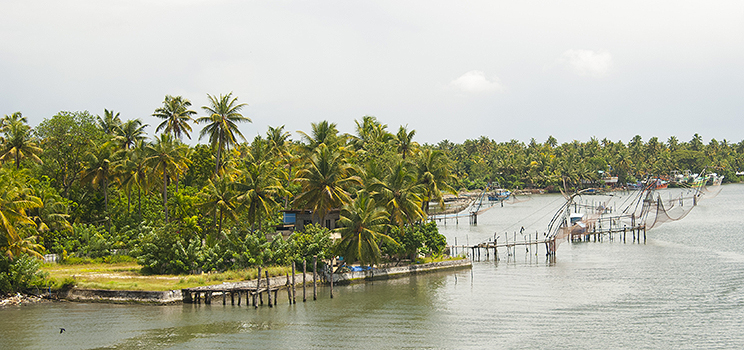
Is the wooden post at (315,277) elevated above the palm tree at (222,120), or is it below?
below

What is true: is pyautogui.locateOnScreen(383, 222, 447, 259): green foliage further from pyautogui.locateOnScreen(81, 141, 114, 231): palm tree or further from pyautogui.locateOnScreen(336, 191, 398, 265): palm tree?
pyautogui.locateOnScreen(81, 141, 114, 231): palm tree

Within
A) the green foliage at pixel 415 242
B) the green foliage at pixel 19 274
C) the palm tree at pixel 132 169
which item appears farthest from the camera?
the palm tree at pixel 132 169

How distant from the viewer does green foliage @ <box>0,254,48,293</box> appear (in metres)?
43.2

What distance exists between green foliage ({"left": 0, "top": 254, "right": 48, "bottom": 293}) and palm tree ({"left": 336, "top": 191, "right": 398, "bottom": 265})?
77.2 ft

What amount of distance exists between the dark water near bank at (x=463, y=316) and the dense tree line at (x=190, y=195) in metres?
5.48

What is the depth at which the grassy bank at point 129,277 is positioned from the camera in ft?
143

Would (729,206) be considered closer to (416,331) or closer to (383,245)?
(383,245)

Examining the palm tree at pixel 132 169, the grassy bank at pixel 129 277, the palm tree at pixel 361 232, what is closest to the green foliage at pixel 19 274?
the grassy bank at pixel 129 277

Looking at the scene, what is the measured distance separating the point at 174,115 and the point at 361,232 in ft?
97.8

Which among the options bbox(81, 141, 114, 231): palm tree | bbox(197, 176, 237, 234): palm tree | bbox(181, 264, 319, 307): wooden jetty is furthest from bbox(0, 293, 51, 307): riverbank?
bbox(81, 141, 114, 231): palm tree

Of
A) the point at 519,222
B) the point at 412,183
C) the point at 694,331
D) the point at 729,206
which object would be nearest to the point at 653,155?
the point at 729,206

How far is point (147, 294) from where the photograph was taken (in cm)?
4209

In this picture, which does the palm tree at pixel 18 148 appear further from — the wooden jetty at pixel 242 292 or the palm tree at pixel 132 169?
the wooden jetty at pixel 242 292

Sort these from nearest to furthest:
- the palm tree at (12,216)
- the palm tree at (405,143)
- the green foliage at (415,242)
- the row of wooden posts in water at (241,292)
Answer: the palm tree at (12,216) → the row of wooden posts in water at (241,292) → the green foliage at (415,242) → the palm tree at (405,143)
